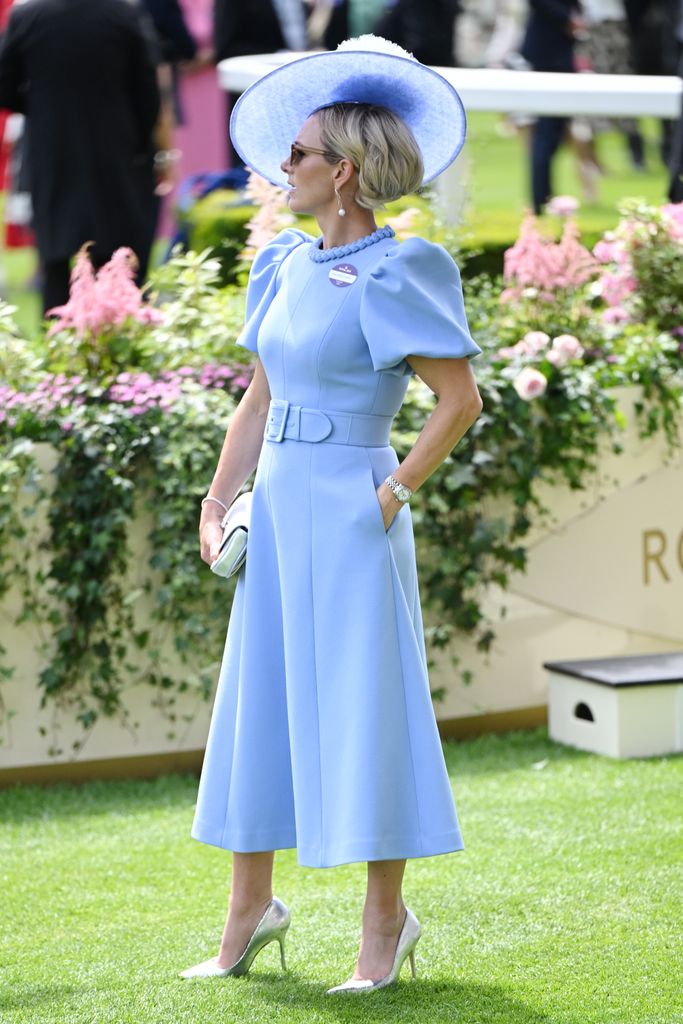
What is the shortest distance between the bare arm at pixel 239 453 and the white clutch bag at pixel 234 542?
9 cm

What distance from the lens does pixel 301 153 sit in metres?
3.03

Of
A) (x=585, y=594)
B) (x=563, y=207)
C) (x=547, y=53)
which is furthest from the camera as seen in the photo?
(x=547, y=53)

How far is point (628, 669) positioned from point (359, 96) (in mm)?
2390

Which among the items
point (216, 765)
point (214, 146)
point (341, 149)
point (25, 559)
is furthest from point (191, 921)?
point (214, 146)

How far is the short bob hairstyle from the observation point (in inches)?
116

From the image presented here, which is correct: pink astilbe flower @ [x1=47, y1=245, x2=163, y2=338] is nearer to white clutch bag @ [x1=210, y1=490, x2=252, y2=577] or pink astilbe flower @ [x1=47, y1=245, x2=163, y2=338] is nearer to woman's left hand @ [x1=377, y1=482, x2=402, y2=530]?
white clutch bag @ [x1=210, y1=490, x2=252, y2=577]

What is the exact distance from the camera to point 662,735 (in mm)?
4812

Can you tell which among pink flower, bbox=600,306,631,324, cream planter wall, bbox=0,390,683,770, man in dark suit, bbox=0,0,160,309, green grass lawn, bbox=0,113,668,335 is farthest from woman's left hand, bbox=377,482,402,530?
green grass lawn, bbox=0,113,668,335

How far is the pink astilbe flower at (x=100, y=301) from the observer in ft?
15.9

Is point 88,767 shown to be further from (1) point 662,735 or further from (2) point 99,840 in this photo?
(1) point 662,735

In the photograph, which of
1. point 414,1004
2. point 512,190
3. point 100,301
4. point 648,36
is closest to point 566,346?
point 100,301

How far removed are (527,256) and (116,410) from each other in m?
1.44

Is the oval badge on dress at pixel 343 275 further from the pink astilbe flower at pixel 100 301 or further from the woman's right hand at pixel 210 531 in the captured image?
the pink astilbe flower at pixel 100 301

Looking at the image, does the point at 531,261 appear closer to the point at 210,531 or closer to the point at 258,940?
the point at 210,531
